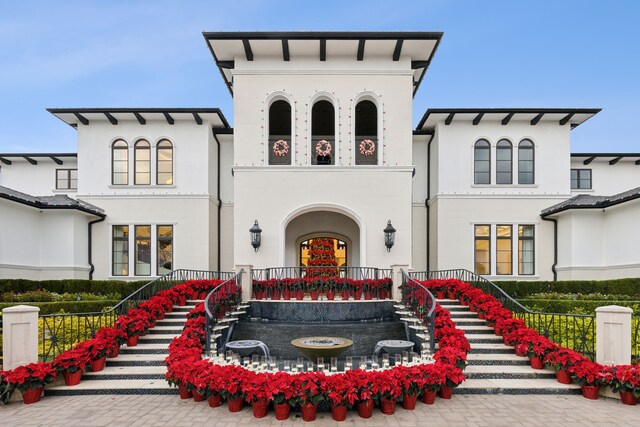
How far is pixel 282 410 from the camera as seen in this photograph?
20.6 feet

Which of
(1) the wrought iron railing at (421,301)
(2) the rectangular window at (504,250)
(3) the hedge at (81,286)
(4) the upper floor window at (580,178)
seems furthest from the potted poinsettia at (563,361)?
(4) the upper floor window at (580,178)

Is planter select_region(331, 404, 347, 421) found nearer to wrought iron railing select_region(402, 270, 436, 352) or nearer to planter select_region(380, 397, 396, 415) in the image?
planter select_region(380, 397, 396, 415)

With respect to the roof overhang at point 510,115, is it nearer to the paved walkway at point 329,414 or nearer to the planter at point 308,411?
the paved walkway at point 329,414

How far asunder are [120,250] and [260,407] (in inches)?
527

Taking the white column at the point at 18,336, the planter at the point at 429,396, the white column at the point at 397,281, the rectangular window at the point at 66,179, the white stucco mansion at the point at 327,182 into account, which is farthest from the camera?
the rectangular window at the point at 66,179

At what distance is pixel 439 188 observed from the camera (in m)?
17.4

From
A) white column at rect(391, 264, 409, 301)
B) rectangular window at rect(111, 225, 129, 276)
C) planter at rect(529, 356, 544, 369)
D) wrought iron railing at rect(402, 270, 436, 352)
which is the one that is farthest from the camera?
rectangular window at rect(111, 225, 129, 276)

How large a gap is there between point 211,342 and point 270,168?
7.19 metres

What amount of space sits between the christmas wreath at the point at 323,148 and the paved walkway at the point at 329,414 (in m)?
9.77

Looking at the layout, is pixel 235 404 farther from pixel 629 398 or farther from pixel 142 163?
pixel 142 163

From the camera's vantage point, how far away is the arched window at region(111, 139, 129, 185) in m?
17.5

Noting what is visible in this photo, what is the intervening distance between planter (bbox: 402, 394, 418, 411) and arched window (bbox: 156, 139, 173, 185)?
46.4ft

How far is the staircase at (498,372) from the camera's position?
756cm

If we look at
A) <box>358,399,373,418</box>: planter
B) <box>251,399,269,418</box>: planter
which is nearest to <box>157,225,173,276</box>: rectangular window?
<box>251,399,269,418</box>: planter
